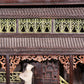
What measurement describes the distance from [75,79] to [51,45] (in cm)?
435

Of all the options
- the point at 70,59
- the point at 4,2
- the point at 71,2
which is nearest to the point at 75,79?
the point at 70,59

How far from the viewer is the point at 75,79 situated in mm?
9703

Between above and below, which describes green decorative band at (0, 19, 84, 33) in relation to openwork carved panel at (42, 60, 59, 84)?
above

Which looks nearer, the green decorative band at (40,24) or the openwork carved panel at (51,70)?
the green decorative band at (40,24)

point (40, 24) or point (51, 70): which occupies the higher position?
point (40, 24)

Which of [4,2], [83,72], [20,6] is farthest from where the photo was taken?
[83,72]

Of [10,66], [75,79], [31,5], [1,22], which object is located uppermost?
[31,5]

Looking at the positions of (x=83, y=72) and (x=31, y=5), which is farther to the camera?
(x=83, y=72)

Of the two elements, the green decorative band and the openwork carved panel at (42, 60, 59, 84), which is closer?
the green decorative band

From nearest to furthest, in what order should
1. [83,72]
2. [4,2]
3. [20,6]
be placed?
1. [4,2]
2. [20,6]
3. [83,72]

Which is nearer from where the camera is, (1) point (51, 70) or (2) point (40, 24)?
(2) point (40, 24)

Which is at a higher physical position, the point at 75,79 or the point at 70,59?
the point at 70,59

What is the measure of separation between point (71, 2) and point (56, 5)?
2.13 ft

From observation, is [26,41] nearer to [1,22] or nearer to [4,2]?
[1,22]
